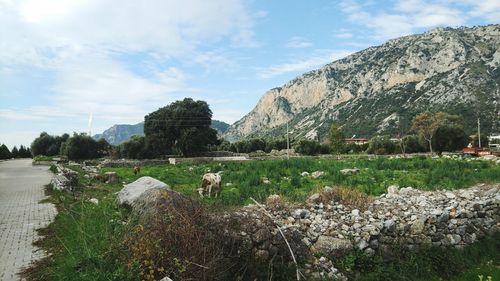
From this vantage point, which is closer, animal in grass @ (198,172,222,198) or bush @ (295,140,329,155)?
animal in grass @ (198,172,222,198)

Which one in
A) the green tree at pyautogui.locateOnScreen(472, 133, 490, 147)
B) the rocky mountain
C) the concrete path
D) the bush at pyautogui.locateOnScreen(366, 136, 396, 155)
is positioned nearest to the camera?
the concrete path

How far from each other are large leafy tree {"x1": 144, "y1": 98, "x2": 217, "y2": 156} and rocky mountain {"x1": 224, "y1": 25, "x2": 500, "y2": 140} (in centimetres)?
5147

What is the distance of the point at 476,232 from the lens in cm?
1066

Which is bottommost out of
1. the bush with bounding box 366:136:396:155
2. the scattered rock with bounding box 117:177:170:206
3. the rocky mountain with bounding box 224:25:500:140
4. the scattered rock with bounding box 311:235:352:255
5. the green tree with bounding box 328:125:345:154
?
the scattered rock with bounding box 311:235:352:255

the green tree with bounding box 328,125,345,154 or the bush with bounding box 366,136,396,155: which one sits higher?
the green tree with bounding box 328,125,345,154

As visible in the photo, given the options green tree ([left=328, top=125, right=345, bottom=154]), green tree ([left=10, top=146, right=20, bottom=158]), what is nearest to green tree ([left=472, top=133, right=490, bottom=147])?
green tree ([left=328, top=125, right=345, bottom=154])

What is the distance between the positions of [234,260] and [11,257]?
4.58 m

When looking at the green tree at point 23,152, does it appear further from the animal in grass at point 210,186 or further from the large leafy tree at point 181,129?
the animal in grass at point 210,186

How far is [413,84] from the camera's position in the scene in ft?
415

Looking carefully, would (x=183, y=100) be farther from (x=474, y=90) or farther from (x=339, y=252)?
(x=474, y=90)

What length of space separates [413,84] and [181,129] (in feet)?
310

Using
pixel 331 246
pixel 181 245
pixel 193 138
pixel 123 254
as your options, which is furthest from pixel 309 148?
pixel 123 254

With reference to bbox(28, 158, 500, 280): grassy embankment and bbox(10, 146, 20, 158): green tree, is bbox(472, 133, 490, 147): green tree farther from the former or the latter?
bbox(10, 146, 20, 158): green tree

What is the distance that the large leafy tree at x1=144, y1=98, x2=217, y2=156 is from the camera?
193ft
